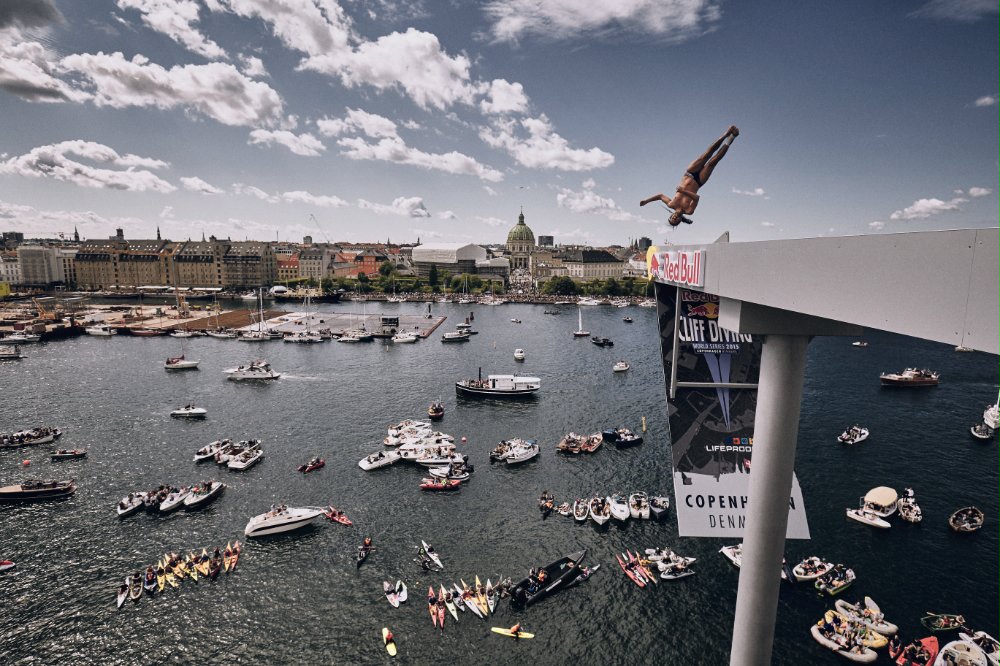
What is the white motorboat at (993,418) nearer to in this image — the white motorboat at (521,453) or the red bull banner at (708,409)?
the white motorboat at (521,453)

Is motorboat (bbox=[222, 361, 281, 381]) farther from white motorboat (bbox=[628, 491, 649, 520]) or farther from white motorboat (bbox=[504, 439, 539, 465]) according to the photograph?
white motorboat (bbox=[628, 491, 649, 520])

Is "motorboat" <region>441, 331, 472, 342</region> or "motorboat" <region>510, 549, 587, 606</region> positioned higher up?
"motorboat" <region>441, 331, 472, 342</region>

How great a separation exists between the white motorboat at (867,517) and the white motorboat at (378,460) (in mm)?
28216

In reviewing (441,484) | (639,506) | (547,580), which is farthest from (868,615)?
(441,484)

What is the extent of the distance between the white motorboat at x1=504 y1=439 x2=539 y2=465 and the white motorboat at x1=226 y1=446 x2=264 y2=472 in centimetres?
1796

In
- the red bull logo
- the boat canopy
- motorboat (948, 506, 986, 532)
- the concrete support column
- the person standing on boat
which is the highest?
the person standing on boat

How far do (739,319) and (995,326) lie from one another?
3331 mm

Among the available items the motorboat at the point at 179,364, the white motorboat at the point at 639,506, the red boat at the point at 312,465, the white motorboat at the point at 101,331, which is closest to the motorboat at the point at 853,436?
the white motorboat at the point at 639,506

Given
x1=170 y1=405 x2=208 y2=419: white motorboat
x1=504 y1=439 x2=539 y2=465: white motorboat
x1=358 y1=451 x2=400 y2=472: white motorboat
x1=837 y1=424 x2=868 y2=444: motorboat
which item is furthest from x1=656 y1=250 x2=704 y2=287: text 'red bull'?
x1=170 y1=405 x2=208 y2=419: white motorboat

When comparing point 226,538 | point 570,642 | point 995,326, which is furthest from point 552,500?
point 995,326

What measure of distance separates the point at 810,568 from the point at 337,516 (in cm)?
2438

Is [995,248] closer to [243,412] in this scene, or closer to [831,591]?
[831,591]

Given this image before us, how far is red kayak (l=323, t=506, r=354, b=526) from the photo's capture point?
2908cm

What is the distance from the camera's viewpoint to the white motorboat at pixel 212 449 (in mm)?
36925
